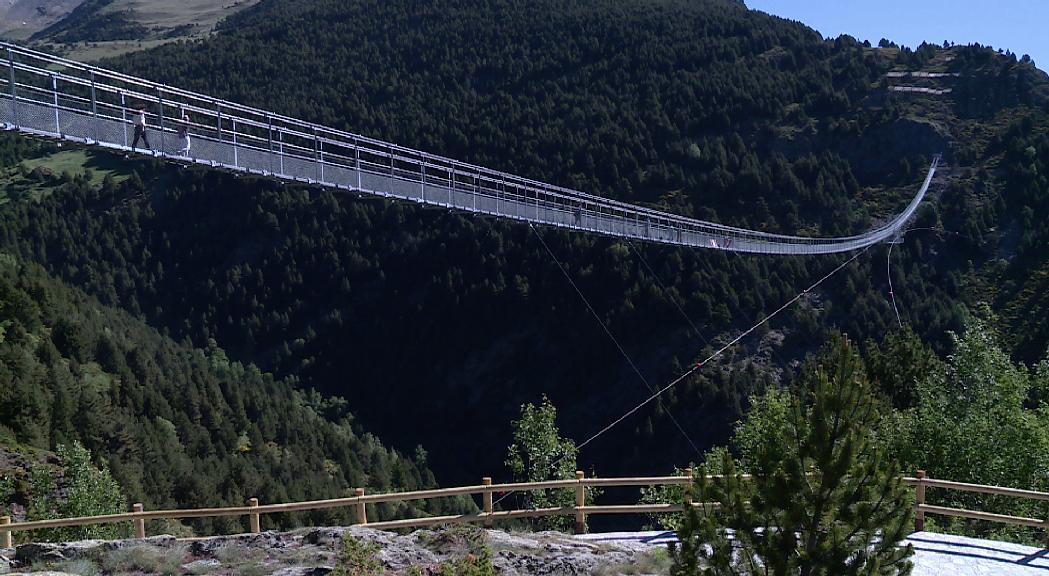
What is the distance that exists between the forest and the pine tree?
29.3m

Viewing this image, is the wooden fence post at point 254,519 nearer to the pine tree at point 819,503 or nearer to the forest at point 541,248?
the pine tree at point 819,503

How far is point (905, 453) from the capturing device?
74.6 ft

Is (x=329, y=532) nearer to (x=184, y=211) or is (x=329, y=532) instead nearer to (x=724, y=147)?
(x=724, y=147)

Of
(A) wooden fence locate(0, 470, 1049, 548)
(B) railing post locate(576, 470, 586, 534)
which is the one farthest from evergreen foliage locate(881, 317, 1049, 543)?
(B) railing post locate(576, 470, 586, 534)

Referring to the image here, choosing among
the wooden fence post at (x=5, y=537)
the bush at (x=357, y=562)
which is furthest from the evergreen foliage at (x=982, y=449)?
the wooden fence post at (x=5, y=537)

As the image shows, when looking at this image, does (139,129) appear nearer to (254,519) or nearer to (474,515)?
(254,519)

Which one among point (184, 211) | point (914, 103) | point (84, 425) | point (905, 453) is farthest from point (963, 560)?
point (184, 211)

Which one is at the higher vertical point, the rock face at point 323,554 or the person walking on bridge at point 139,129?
the person walking on bridge at point 139,129

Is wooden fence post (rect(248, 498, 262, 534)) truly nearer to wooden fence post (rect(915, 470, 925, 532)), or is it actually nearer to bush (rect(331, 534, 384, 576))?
bush (rect(331, 534, 384, 576))

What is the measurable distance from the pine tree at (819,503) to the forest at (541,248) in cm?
2932

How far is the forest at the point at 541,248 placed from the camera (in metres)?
70.3

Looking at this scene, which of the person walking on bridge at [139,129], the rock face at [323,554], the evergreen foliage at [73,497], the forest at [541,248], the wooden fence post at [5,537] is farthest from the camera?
the forest at [541,248]

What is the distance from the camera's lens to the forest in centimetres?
7031

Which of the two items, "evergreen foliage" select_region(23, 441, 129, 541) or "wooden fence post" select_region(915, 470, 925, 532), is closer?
"wooden fence post" select_region(915, 470, 925, 532)
